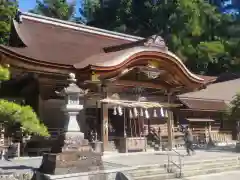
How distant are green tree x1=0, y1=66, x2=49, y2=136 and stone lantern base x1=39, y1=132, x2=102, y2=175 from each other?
2.87ft

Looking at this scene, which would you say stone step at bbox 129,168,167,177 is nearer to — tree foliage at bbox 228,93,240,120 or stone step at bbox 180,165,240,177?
stone step at bbox 180,165,240,177

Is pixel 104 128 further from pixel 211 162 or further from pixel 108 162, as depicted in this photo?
pixel 211 162

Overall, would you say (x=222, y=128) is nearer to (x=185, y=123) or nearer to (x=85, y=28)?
(x=185, y=123)

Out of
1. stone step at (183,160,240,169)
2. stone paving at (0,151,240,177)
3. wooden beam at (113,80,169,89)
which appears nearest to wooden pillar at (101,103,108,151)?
stone paving at (0,151,240,177)

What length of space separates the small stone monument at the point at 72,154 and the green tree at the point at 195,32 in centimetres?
2301

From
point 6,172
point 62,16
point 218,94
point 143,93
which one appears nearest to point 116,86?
point 143,93

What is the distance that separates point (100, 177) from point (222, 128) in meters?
15.6

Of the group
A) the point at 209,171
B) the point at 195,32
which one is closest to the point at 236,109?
the point at 209,171

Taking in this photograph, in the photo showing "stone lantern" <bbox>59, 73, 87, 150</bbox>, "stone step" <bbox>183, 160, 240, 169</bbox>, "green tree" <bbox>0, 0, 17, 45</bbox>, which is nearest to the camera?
"stone lantern" <bbox>59, 73, 87, 150</bbox>

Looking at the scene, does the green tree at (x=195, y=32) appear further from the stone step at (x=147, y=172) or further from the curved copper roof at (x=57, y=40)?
the stone step at (x=147, y=172)

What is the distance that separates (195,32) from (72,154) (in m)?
26.5

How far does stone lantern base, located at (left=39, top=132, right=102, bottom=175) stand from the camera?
761cm

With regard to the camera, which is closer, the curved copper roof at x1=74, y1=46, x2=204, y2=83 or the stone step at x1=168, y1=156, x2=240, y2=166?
the stone step at x1=168, y1=156, x2=240, y2=166

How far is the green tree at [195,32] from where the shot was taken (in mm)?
30750
